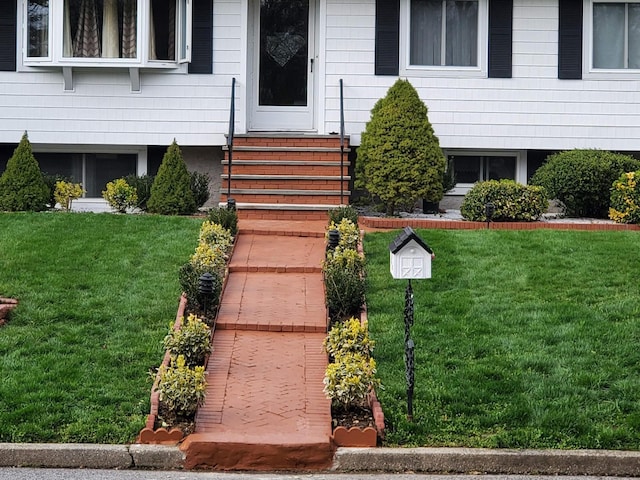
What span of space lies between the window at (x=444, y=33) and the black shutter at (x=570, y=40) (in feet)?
4.60

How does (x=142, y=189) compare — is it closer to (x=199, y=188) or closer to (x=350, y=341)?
(x=199, y=188)

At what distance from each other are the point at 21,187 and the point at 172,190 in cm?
213

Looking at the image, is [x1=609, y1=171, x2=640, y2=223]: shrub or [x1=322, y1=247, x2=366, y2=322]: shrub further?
[x1=609, y1=171, x2=640, y2=223]: shrub

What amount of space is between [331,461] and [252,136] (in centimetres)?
942

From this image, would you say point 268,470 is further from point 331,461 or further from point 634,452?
point 634,452

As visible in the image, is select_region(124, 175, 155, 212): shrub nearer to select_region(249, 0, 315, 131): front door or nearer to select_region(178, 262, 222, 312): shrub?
select_region(249, 0, 315, 131): front door

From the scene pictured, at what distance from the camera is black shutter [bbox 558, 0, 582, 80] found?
54.6ft

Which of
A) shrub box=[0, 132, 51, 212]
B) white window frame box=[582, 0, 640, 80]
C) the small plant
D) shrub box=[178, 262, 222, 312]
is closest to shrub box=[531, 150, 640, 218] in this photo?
white window frame box=[582, 0, 640, 80]

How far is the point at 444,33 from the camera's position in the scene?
663 inches

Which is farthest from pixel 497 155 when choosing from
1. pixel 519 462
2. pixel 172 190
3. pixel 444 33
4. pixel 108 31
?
pixel 519 462

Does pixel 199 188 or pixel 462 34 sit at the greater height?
pixel 462 34

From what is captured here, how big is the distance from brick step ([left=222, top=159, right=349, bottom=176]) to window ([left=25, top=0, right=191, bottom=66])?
229 cm

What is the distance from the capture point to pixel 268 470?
7.25m

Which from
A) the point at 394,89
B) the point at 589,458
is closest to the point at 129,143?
the point at 394,89
